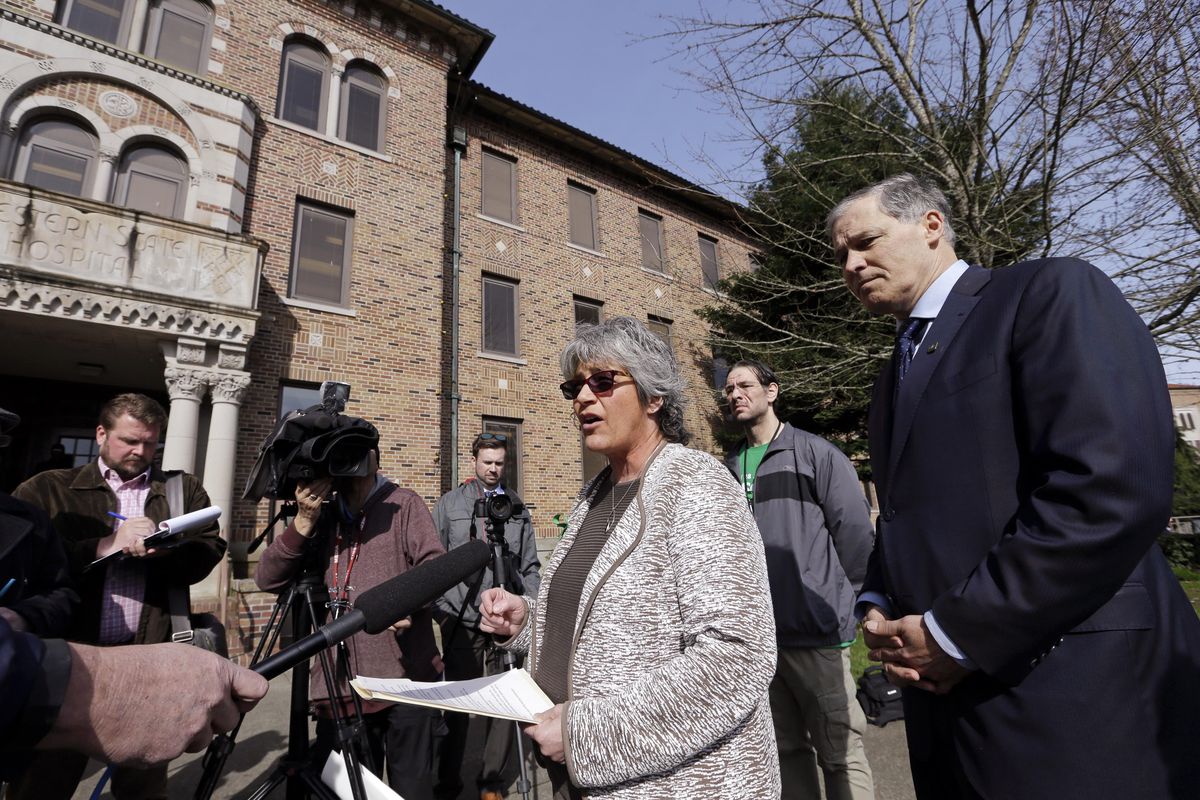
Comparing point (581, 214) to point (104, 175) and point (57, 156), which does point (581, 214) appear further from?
point (57, 156)

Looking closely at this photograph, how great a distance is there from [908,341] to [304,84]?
12.2m

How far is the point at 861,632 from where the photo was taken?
668cm

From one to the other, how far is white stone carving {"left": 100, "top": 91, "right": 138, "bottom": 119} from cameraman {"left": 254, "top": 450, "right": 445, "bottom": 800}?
9.46m

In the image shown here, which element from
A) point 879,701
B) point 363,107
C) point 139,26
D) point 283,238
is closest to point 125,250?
point 283,238

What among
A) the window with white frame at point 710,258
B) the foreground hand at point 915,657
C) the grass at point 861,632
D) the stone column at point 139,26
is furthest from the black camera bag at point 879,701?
the stone column at point 139,26

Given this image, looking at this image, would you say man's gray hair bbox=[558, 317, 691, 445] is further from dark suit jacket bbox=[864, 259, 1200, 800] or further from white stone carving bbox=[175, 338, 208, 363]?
white stone carving bbox=[175, 338, 208, 363]

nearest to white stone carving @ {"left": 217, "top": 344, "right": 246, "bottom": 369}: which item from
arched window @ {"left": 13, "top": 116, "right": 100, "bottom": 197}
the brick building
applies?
the brick building

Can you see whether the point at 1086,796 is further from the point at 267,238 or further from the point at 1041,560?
the point at 267,238

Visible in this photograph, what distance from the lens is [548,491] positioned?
37.7ft

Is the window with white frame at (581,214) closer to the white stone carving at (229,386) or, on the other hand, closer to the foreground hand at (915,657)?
the white stone carving at (229,386)

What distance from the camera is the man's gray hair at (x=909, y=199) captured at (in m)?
1.82

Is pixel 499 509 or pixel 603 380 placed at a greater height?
pixel 603 380

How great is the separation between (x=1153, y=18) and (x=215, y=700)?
23.1ft

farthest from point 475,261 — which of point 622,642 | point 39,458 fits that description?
point 622,642
